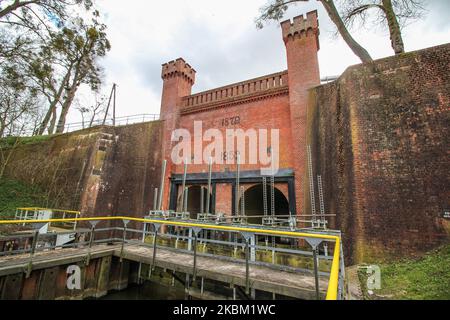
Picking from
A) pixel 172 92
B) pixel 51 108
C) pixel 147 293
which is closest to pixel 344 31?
pixel 172 92

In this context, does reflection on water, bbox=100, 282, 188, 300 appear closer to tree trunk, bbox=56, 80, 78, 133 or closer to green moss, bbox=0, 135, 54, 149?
green moss, bbox=0, 135, 54, 149

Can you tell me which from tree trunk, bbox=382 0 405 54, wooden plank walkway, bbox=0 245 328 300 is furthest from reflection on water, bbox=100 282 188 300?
tree trunk, bbox=382 0 405 54

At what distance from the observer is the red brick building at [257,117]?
10.1 meters

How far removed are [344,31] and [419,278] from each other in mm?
12802

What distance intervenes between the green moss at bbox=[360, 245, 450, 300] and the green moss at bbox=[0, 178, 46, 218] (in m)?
18.6

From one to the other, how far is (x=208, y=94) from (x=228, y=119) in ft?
7.98

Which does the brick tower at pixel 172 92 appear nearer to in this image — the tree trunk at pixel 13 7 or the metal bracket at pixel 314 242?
the tree trunk at pixel 13 7

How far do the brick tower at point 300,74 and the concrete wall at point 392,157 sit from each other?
141cm

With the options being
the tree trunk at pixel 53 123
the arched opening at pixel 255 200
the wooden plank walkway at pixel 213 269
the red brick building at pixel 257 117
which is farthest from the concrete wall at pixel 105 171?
the tree trunk at pixel 53 123

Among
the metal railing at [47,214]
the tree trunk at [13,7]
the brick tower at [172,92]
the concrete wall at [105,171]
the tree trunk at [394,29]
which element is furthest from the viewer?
the brick tower at [172,92]

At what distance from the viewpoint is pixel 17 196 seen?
14992 millimetres

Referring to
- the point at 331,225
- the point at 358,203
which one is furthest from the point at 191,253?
the point at 358,203
